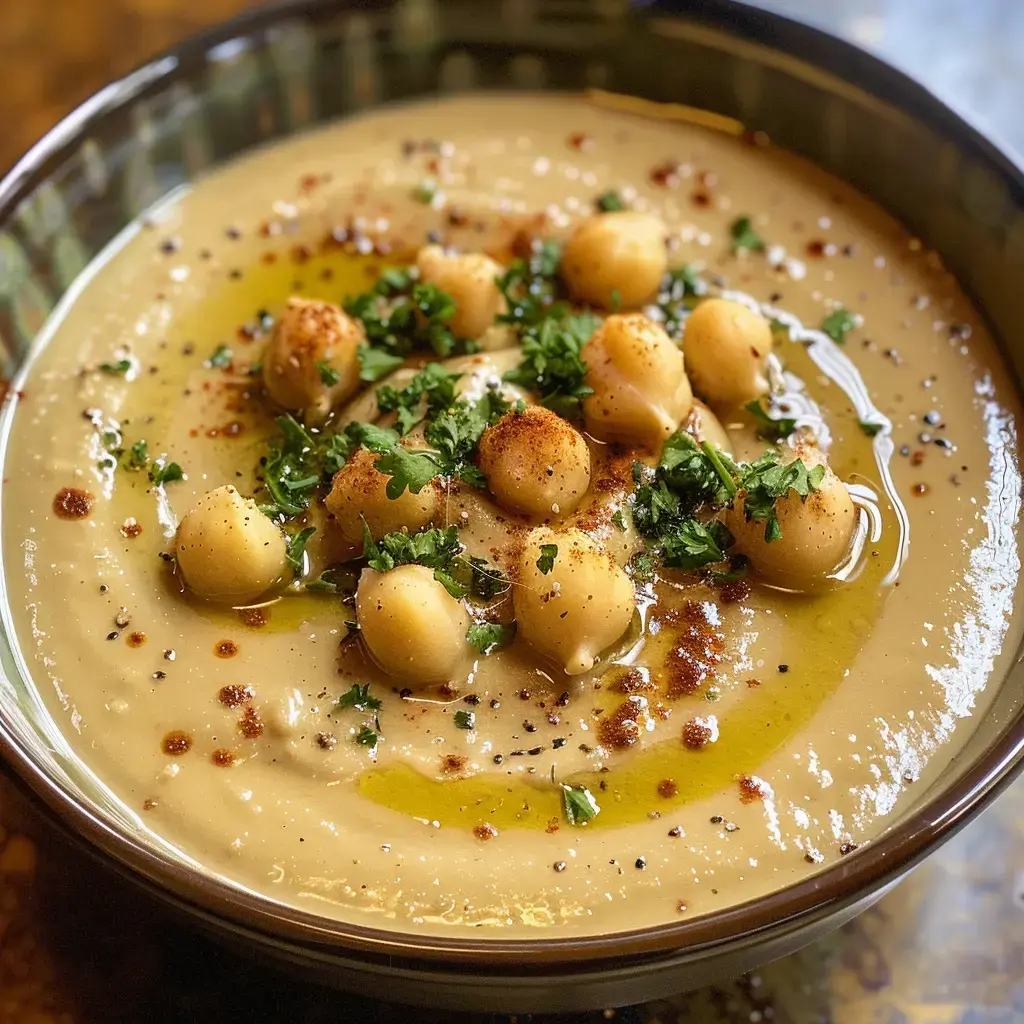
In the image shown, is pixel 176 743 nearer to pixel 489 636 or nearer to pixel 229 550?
pixel 229 550

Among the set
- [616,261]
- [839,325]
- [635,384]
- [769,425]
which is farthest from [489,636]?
[839,325]

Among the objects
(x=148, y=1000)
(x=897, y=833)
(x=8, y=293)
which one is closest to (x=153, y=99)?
(x=8, y=293)

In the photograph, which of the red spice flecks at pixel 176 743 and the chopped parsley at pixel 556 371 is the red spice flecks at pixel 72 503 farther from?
the chopped parsley at pixel 556 371

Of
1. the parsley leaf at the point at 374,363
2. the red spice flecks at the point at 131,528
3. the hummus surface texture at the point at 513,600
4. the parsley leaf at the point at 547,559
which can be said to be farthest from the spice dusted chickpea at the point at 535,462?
the red spice flecks at the point at 131,528

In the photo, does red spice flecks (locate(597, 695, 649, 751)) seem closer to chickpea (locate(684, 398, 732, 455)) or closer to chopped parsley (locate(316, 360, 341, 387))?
chickpea (locate(684, 398, 732, 455))

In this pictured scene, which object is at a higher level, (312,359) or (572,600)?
(312,359)
